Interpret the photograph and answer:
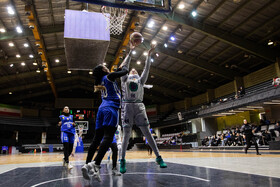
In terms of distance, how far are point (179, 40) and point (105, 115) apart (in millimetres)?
17082

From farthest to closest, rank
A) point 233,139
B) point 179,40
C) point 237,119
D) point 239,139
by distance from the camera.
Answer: point 237,119
point 179,40
point 233,139
point 239,139

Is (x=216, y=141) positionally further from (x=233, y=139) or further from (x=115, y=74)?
(x=115, y=74)

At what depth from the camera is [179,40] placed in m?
18.9

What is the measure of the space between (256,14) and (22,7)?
16.0m

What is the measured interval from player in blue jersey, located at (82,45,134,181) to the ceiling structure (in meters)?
10.5

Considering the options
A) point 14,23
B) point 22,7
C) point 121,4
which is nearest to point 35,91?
point 14,23

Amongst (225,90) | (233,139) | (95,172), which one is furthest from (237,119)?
(95,172)

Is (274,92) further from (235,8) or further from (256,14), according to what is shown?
(235,8)

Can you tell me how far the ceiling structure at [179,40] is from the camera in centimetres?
1466

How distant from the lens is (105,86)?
3316 mm

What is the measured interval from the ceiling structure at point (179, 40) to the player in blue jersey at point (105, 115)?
10501 mm

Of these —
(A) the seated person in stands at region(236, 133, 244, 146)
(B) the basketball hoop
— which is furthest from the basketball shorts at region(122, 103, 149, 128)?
(A) the seated person in stands at region(236, 133, 244, 146)

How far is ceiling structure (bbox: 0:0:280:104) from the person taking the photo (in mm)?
14655

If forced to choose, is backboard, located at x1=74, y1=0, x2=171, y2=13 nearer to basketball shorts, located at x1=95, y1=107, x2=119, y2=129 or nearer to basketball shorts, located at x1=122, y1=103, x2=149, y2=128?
basketball shorts, located at x1=122, y1=103, x2=149, y2=128
